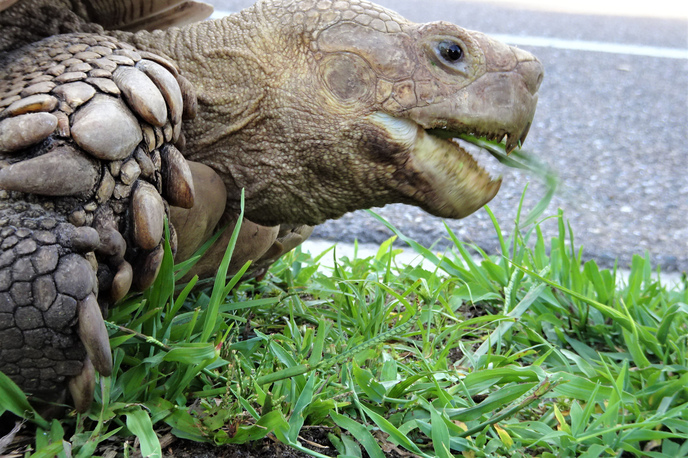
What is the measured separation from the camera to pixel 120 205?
92cm

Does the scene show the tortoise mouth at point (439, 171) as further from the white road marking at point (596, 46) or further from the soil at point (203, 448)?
the white road marking at point (596, 46)

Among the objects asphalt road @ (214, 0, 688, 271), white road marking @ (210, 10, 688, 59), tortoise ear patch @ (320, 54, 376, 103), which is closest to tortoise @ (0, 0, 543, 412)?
tortoise ear patch @ (320, 54, 376, 103)

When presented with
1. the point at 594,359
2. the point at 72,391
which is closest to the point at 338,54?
the point at 72,391

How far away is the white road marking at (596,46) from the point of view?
5043 millimetres

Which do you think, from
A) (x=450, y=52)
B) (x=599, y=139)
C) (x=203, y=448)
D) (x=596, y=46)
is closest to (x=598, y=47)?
(x=596, y=46)

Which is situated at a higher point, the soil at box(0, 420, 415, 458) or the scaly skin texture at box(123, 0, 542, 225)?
the scaly skin texture at box(123, 0, 542, 225)

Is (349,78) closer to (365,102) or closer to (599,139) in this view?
(365,102)

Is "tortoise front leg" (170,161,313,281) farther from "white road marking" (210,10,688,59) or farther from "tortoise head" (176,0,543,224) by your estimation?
"white road marking" (210,10,688,59)

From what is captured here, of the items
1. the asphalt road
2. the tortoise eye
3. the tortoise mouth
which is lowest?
the asphalt road

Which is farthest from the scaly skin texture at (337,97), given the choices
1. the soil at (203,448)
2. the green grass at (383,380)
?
the soil at (203,448)

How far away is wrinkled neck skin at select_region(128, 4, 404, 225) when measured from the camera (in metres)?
1.14

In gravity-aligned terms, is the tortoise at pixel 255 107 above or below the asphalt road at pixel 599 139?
above

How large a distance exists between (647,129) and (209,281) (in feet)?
10.6

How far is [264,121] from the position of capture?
1.16m
